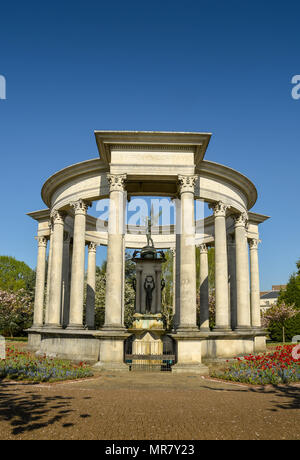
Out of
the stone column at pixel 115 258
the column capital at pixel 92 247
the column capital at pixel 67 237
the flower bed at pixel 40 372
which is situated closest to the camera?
the flower bed at pixel 40 372

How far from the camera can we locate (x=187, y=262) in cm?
2575

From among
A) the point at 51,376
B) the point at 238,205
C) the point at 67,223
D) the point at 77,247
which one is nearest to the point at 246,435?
the point at 51,376

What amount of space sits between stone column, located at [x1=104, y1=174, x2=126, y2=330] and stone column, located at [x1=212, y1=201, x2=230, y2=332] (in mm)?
9622

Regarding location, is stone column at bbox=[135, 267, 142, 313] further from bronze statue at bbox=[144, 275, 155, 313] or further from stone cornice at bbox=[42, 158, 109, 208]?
stone cornice at bbox=[42, 158, 109, 208]

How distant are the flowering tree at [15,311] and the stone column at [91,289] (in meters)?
31.6

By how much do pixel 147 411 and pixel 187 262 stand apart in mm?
14064

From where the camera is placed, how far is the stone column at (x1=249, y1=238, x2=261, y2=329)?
1737 inches

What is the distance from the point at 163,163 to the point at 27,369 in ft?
54.7

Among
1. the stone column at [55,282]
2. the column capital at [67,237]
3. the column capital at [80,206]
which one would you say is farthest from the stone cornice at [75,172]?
the column capital at [67,237]

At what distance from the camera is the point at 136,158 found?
2786 cm

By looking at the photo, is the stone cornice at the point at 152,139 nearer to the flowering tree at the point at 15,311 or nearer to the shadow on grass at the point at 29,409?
the shadow on grass at the point at 29,409

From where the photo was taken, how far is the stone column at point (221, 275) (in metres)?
31.2

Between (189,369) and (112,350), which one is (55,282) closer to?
(112,350)

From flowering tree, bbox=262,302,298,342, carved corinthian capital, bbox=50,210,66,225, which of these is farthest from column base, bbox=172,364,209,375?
flowering tree, bbox=262,302,298,342
